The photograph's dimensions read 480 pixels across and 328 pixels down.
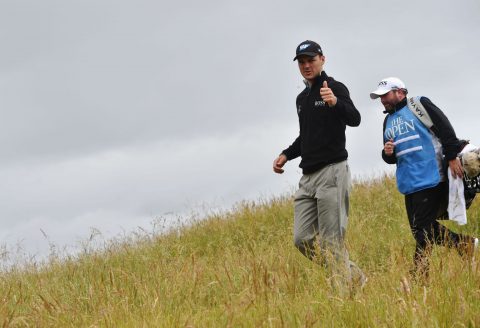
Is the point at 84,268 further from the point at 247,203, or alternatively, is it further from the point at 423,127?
the point at 423,127

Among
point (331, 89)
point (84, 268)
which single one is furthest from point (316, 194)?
point (84, 268)

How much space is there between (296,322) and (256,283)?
395mm

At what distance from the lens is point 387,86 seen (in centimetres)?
570

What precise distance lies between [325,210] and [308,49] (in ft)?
4.63

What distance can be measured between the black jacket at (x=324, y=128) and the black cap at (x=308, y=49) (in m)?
0.29

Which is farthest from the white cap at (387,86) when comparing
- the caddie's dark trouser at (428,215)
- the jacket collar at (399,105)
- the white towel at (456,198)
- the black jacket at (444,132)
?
the caddie's dark trouser at (428,215)

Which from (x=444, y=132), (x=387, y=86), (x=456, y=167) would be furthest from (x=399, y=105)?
(x=456, y=167)

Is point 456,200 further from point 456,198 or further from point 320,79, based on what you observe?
point 320,79

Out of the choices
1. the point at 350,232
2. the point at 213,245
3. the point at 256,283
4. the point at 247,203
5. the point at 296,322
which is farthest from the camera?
the point at 247,203

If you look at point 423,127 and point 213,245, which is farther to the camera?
point 213,245

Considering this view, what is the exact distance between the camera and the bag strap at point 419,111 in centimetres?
543

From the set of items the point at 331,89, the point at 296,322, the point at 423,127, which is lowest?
the point at 296,322

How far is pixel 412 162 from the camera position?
5.47 m

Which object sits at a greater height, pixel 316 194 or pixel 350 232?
pixel 316 194
